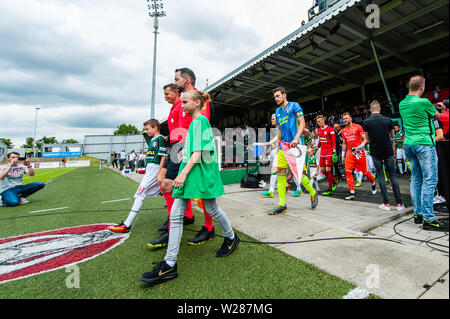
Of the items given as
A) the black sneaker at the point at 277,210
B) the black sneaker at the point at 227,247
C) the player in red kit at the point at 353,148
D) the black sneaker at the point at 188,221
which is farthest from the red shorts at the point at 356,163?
the black sneaker at the point at 227,247

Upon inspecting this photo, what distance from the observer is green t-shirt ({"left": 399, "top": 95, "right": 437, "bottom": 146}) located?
277cm

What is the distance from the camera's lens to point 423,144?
290 centimetres

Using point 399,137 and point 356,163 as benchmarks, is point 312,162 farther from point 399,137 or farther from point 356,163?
point 399,137

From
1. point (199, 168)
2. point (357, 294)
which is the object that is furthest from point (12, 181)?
point (357, 294)

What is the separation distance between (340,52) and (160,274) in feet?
37.9

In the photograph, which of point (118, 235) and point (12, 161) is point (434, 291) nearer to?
point (118, 235)

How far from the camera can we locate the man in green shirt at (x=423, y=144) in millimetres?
2764

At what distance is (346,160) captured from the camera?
214 inches

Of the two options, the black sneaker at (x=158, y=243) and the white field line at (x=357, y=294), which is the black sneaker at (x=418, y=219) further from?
the black sneaker at (x=158, y=243)

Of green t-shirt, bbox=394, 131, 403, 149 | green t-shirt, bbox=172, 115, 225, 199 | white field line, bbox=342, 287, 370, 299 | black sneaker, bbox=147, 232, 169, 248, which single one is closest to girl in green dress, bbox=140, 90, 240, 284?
green t-shirt, bbox=172, 115, 225, 199

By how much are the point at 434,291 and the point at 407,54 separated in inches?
463

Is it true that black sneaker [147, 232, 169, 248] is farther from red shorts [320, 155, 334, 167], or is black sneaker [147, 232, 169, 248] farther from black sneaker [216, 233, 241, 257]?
red shorts [320, 155, 334, 167]

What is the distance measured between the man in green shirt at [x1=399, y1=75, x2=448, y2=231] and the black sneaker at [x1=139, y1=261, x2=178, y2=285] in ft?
10.8

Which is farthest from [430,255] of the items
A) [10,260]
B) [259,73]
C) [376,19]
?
[259,73]
